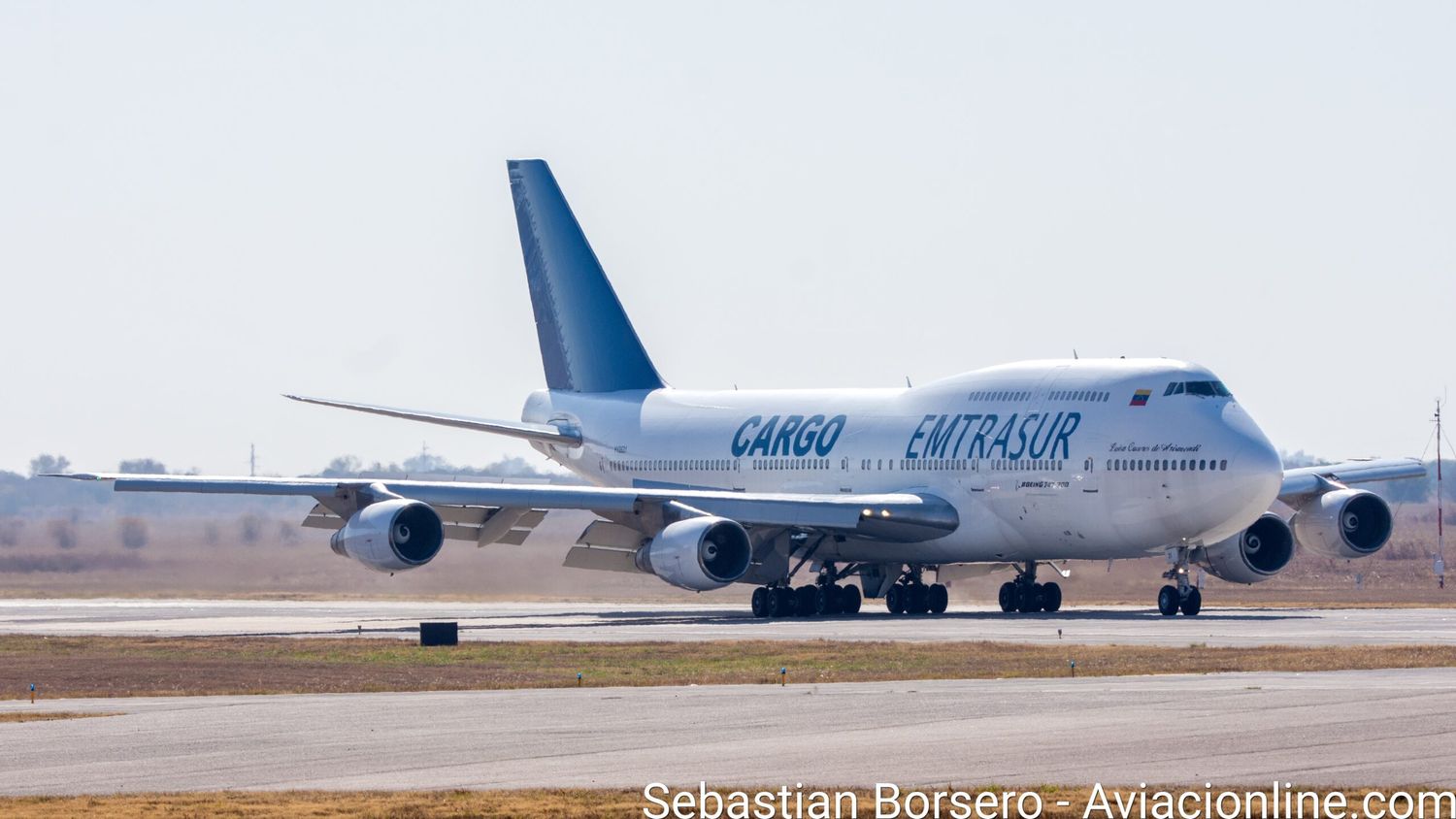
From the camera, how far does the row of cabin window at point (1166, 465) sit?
4584cm

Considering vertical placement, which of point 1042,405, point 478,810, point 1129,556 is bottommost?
point 478,810

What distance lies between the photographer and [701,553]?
157 feet

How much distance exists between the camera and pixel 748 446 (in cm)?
5734

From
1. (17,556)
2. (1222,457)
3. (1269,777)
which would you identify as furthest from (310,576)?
(1269,777)

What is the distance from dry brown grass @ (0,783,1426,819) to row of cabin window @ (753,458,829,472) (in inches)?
1453

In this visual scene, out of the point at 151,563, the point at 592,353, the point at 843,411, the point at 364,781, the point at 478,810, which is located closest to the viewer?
the point at 478,810

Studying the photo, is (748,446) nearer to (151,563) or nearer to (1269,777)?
Result: (151,563)

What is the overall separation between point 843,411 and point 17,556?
101 feet

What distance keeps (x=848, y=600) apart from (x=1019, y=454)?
19.7 feet

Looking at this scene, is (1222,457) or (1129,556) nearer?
(1222,457)

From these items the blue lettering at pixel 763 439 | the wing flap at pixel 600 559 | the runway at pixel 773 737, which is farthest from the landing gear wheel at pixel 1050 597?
the runway at pixel 773 737

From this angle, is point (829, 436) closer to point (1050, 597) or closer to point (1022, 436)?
point (1022, 436)

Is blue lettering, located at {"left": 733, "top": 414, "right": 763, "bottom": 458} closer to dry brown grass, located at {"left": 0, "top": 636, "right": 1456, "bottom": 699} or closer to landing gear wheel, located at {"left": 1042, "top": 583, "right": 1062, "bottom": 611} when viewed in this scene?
landing gear wheel, located at {"left": 1042, "top": 583, "right": 1062, "bottom": 611}

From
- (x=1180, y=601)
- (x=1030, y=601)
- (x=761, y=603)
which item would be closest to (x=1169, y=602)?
(x=1180, y=601)
